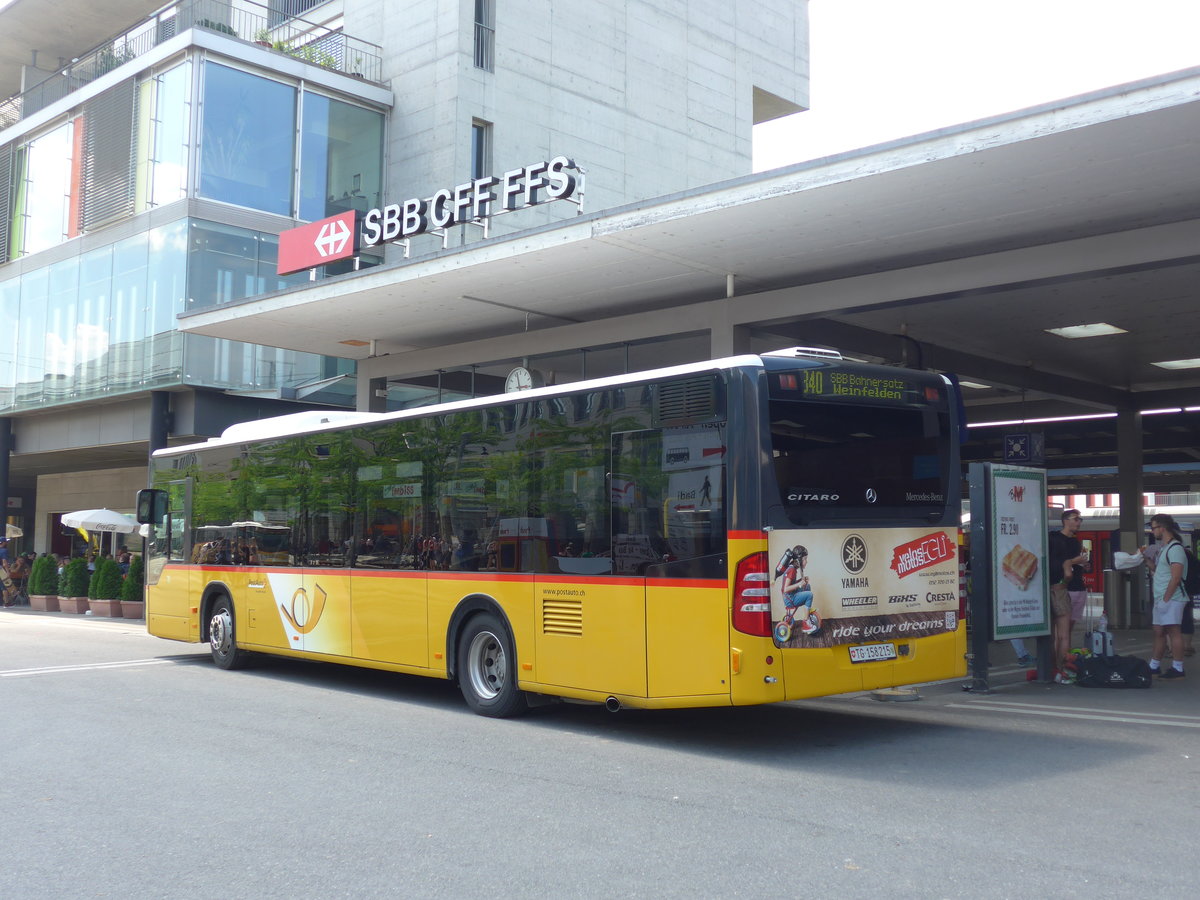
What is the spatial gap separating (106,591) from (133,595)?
0.98 meters

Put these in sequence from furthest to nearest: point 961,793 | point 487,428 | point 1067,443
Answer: point 1067,443
point 487,428
point 961,793

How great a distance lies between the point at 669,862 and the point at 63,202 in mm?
31478

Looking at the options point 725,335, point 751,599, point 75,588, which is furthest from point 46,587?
point 751,599

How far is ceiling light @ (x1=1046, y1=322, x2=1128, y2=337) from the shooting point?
18.0 meters

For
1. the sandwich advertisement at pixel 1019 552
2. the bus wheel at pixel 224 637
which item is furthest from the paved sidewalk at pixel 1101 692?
the bus wheel at pixel 224 637

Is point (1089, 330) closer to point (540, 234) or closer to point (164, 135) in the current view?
point (540, 234)

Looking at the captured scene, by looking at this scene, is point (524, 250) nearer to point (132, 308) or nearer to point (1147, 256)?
point (1147, 256)

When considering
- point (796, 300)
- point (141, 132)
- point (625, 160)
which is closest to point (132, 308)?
point (141, 132)

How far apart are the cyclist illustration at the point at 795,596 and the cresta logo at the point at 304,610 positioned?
6.32m

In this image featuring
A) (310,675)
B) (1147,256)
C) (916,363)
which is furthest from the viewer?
(916,363)

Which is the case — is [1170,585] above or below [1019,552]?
below

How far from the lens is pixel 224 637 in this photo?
14.8 metres

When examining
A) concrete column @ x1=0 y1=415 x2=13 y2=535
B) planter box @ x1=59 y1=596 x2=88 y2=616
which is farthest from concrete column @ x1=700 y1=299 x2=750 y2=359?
→ concrete column @ x1=0 y1=415 x2=13 y2=535

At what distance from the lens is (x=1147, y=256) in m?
12.5
